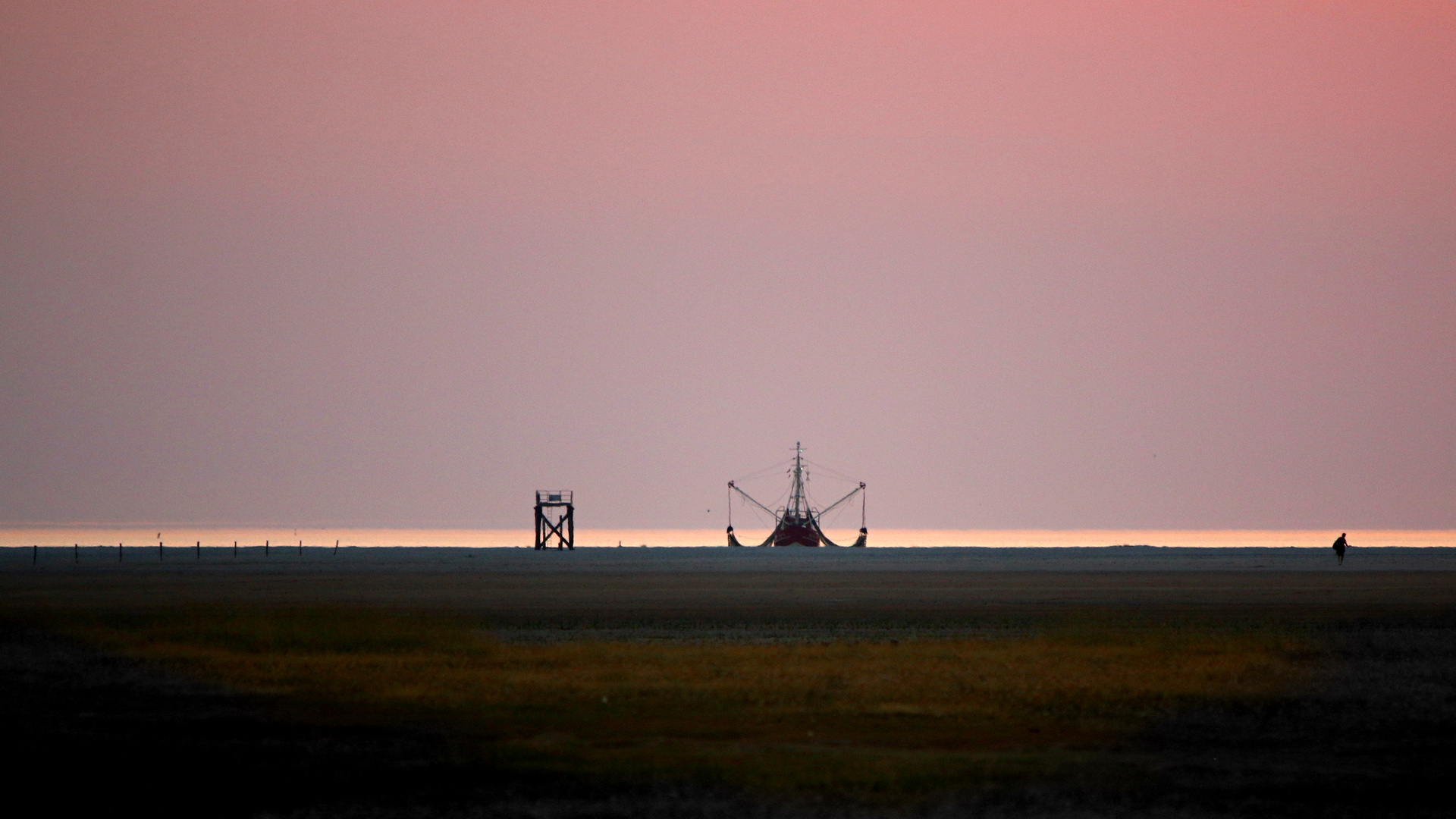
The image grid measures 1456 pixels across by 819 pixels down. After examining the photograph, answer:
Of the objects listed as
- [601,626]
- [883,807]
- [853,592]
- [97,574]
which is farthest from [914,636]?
[97,574]

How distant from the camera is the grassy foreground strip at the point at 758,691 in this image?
61.5 ft

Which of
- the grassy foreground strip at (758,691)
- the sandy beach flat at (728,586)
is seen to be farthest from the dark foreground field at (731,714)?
the sandy beach flat at (728,586)

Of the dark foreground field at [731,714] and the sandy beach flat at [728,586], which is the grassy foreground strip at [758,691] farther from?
the sandy beach flat at [728,586]

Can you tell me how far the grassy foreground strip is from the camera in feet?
61.5

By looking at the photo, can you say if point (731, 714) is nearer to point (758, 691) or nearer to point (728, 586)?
point (758, 691)

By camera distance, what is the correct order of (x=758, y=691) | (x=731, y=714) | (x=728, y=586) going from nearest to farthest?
(x=731, y=714) → (x=758, y=691) → (x=728, y=586)

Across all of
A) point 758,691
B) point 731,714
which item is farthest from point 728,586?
point 731,714

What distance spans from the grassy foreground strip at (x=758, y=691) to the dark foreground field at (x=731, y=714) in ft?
0.29

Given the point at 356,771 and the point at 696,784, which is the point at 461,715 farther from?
the point at 696,784

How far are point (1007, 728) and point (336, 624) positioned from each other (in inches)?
833

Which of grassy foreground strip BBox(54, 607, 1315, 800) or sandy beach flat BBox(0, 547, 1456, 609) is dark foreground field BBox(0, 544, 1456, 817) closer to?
grassy foreground strip BBox(54, 607, 1315, 800)

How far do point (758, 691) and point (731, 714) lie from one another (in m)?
2.70

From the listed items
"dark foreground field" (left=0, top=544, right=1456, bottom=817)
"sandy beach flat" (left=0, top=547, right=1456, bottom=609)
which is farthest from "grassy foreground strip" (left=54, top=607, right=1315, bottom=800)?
"sandy beach flat" (left=0, top=547, right=1456, bottom=609)

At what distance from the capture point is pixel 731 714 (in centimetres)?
2284
